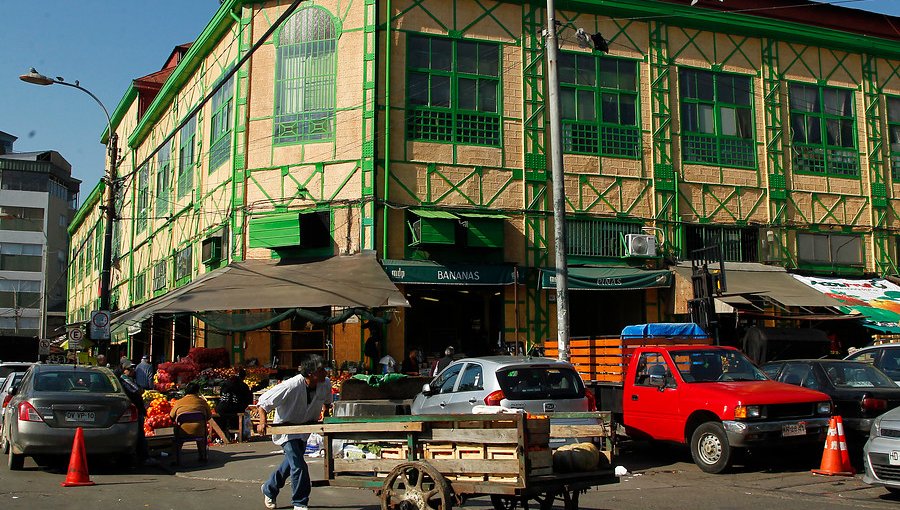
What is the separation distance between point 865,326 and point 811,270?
3046 millimetres

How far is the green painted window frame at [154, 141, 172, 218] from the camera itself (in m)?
31.1

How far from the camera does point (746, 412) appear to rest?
466 inches

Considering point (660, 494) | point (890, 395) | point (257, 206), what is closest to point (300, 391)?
point (660, 494)

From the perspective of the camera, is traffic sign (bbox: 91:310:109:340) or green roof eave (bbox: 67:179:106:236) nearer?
traffic sign (bbox: 91:310:109:340)

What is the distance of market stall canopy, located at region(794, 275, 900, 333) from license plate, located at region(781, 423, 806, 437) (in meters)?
12.1

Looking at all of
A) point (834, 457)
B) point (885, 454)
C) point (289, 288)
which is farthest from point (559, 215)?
point (885, 454)

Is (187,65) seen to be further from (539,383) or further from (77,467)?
(539,383)

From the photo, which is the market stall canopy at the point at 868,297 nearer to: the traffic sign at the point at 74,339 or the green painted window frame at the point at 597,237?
the green painted window frame at the point at 597,237

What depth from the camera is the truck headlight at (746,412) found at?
38.8ft

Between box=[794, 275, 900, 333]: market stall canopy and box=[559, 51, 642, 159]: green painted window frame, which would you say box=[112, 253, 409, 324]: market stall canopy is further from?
box=[794, 275, 900, 333]: market stall canopy

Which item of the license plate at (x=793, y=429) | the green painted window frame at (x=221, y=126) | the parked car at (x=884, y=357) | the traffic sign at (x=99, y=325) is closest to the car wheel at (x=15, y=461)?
the traffic sign at (x=99, y=325)

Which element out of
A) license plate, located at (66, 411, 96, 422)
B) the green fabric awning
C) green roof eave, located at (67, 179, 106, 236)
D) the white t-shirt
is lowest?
license plate, located at (66, 411, 96, 422)

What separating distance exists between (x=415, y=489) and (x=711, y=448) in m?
6.09

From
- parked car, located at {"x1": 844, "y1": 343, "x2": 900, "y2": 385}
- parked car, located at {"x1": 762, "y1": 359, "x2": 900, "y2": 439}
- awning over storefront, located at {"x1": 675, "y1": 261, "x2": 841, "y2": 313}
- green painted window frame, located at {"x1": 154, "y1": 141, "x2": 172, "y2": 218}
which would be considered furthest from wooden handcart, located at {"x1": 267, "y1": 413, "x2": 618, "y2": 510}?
green painted window frame, located at {"x1": 154, "y1": 141, "x2": 172, "y2": 218}
